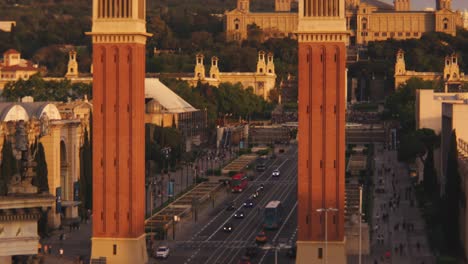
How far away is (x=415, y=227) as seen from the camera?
7450cm

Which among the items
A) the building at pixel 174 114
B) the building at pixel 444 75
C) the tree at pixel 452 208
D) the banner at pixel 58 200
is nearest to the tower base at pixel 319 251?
the tree at pixel 452 208

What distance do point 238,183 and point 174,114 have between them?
114 feet

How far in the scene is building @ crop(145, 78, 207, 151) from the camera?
411 ft

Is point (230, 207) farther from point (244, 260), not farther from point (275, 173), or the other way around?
point (244, 260)

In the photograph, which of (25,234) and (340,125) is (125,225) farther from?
(25,234)

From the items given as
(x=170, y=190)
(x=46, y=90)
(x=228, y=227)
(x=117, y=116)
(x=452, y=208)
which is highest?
(x=46, y=90)

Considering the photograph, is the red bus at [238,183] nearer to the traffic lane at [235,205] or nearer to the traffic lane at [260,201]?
the traffic lane at [235,205]

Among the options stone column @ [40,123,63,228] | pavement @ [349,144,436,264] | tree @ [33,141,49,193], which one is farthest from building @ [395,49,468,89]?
tree @ [33,141,49,193]

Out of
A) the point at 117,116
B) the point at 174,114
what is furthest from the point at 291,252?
the point at 174,114

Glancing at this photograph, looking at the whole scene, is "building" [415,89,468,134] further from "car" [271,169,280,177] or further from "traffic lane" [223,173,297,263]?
"traffic lane" [223,173,297,263]

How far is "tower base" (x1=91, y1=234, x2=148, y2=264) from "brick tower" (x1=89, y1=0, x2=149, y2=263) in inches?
17.4

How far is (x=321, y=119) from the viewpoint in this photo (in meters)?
60.2

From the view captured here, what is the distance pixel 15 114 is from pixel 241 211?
14354 millimetres

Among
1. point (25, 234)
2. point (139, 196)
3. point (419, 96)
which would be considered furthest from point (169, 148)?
point (25, 234)
